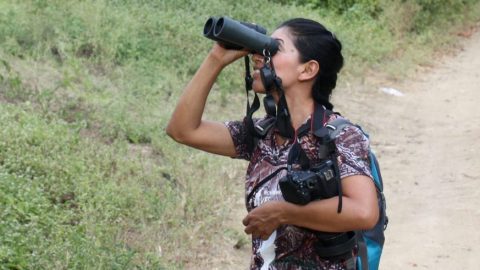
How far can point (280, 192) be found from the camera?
2.44 meters

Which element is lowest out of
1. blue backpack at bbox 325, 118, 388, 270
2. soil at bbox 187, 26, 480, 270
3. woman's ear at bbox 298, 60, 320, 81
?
soil at bbox 187, 26, 480, 270

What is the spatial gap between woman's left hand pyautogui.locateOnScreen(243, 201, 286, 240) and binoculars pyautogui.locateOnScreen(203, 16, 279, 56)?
43 centimetres

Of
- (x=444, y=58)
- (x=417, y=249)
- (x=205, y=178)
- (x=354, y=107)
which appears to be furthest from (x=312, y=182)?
(x=444, y=58)

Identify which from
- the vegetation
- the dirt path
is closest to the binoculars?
the vegetation

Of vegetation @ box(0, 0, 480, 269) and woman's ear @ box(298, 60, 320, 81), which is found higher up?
woman's ear @ box(298, 60, 320, 81)

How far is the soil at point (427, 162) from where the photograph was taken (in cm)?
541

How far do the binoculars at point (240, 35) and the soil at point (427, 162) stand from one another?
8.90 ft

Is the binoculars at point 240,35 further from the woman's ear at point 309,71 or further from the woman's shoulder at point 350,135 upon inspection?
the woman's shoulder at point 350,135

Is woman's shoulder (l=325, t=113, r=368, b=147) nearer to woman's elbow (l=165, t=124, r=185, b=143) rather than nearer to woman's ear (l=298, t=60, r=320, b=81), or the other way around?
woman's ear (l=298, t=60, r=320, b=81)

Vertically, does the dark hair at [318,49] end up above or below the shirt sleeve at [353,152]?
above

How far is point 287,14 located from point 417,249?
6.14m

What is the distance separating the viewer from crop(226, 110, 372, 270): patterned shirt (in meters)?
2.36

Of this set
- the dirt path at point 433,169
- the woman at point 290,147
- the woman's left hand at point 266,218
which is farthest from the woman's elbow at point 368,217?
the dirt path at point 433,169

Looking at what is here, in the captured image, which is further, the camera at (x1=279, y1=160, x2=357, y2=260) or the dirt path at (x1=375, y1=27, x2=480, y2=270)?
the dirt path at (x1=375, y1=27, x2=480, y2=270)
